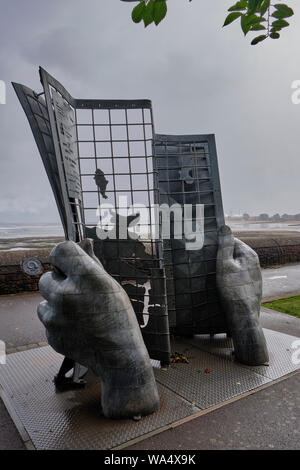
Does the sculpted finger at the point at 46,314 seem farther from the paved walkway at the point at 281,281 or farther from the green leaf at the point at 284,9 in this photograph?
the paved walkway at the point at 281,281

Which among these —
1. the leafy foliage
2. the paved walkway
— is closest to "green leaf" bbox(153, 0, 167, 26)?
the leafy foliage

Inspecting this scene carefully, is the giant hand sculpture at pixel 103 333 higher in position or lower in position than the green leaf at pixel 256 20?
lower

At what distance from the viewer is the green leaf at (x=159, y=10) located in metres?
1.88

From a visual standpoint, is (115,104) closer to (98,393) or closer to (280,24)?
(280,24)

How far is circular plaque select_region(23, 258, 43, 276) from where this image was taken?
391 inches

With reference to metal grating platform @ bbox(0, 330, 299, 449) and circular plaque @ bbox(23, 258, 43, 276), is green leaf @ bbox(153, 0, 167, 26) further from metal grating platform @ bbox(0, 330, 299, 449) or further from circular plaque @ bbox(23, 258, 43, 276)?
circular plaque @ bbox(23, 258, 43, 276)

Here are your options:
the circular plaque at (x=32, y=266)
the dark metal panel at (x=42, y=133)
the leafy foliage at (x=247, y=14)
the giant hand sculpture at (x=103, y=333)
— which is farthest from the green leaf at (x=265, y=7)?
the circular plaque at (x=32, y=266)

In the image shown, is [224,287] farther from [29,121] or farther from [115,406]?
[29,121]

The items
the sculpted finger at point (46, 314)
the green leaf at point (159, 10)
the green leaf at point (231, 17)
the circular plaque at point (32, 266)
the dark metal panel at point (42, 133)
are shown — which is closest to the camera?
the green leaf at point (159, 10)

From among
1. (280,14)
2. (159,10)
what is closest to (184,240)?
(280,14)

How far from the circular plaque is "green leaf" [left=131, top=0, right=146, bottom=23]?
8.97m

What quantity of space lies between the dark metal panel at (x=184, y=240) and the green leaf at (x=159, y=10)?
3565 mm

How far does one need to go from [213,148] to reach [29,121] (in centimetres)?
301
